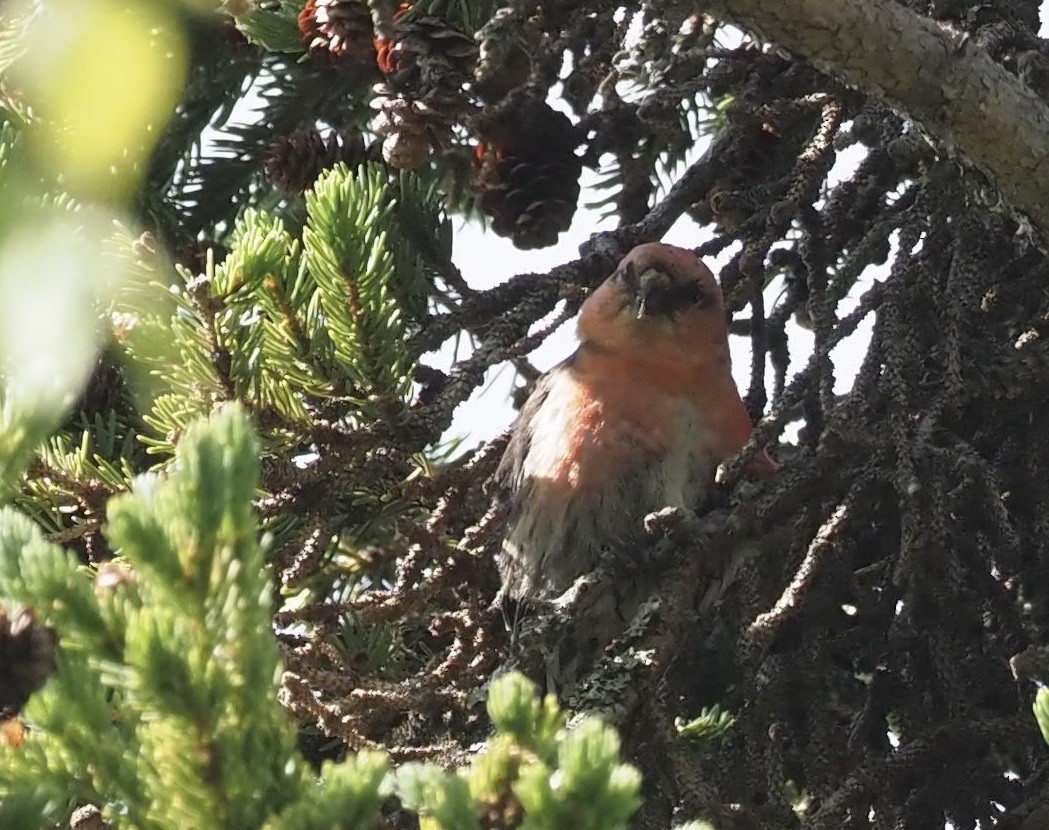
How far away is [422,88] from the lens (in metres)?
2.20

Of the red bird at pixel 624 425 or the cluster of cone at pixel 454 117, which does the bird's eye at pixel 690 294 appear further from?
the cluster of cone at pixel 454 117

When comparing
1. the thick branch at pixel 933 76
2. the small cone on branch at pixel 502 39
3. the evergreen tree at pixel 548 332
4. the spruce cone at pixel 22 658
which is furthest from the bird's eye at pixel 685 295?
the spruce cone at pixel 22 658

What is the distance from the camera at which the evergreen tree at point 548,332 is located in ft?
5.91

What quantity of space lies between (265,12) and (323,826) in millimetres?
1829

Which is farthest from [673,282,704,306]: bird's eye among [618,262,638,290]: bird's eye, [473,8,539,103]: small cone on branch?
[473,8,539,103]: small cone on branch

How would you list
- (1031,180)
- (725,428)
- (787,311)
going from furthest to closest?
(725,428) < (787,311) < (1031,180)

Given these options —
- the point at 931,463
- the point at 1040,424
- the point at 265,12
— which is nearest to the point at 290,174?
the point at 265,12

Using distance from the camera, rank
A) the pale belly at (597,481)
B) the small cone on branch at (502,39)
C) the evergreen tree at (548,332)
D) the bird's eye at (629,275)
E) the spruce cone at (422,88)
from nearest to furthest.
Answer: the evergreen tree at (548,332) → the small cone on branch at (502,39) → the spruce cone at (422,88) → the pale belly at (597,481) → the bird's eye at (629,275)

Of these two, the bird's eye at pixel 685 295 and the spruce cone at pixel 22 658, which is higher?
the bird's eye at pixel 685 295

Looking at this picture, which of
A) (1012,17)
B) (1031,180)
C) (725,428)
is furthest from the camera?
(725,428)

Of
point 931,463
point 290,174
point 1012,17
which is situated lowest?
point 931,463

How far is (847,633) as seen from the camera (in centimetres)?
227

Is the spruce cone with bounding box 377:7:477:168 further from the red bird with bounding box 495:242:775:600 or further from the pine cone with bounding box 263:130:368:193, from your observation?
the red bird with bounding box 495:242:775:600

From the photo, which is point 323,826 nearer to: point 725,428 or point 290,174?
point 290,174
